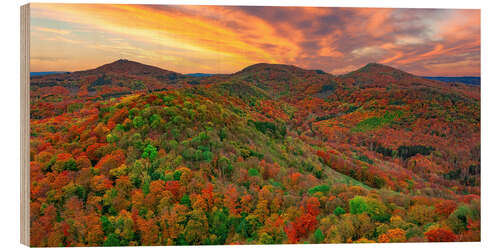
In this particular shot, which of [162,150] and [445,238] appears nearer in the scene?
[445,238]

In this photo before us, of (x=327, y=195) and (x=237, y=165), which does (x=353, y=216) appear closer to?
(x=327, y=195)

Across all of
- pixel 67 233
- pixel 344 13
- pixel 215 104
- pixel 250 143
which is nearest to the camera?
pixel 67 233

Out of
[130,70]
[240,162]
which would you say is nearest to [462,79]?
[240,162]

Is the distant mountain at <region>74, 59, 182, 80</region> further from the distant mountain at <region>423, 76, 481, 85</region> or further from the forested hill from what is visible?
the distant mountain at <region>423, 76, 481, 85</region>

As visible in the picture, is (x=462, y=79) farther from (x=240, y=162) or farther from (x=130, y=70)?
(x=130, y=70)

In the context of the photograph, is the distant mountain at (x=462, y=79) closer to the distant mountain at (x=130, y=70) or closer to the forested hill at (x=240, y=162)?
the forested hill at (x=240, y=162)

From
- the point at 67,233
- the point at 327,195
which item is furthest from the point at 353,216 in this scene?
the point at 67,233

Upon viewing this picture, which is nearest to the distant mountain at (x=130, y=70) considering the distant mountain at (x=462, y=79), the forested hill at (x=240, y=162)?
the forested hill at (x=240, y=162)

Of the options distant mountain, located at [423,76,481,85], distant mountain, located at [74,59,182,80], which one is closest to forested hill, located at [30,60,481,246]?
distant mountain, located at [74,59,182,80]
